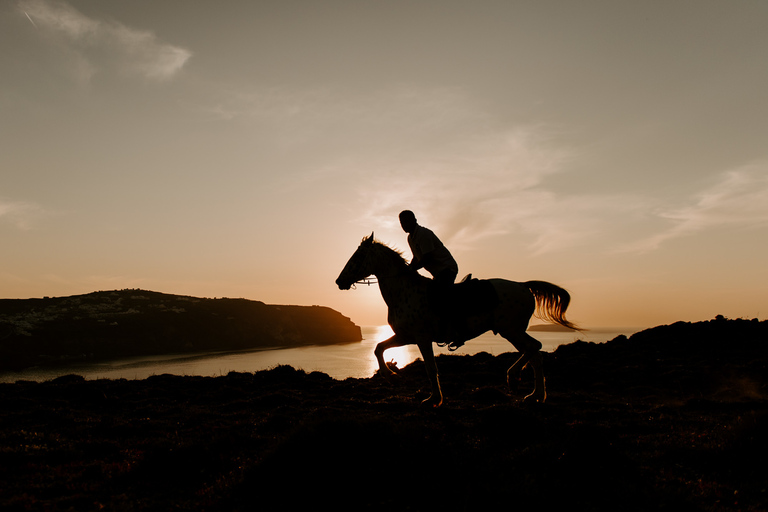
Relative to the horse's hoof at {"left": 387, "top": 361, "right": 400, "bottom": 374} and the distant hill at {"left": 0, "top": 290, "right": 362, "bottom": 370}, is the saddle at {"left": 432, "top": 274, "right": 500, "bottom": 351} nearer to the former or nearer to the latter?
the horse's hoof at {"left": 387, "top": 361, "right": 400, "bottom": 374}

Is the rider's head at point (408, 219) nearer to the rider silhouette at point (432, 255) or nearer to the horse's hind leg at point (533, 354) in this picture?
the rider silhouette at point (432, 255)

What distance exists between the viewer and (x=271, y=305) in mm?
185750

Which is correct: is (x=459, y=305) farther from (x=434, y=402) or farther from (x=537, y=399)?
(x=537, y=399)

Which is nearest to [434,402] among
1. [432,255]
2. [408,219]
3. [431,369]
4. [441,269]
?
[431,369]

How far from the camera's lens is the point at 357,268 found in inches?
380

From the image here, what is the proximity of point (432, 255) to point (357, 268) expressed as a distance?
1781 mm

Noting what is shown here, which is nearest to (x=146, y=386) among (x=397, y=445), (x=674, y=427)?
Answer: (x=397, y=445)

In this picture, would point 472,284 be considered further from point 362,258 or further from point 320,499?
point 320,499

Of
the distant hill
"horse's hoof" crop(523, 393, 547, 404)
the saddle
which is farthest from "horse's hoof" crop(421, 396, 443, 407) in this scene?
the distant hill

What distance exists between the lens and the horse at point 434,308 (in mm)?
9094

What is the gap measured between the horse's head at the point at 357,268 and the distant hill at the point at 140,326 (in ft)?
408

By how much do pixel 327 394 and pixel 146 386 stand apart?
24.7 ft

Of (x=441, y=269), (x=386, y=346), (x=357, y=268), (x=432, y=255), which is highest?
(x=432, y=255)

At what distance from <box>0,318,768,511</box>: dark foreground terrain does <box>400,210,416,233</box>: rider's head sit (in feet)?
13.2
